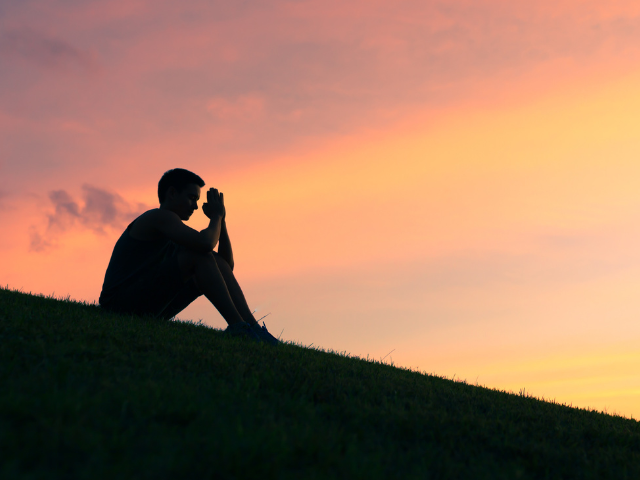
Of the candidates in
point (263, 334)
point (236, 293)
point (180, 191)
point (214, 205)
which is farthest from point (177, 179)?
point (263, 334)

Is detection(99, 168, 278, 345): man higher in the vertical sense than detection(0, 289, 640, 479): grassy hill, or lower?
higher

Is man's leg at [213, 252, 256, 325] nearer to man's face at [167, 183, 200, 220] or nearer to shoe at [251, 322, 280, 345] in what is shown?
shoe at [251, 322, 280, 345]

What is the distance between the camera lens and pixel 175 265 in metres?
6.44

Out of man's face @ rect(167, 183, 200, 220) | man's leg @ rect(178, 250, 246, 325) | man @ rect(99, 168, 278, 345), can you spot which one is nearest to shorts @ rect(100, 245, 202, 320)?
man @ rect(99, 168, 278, 345)

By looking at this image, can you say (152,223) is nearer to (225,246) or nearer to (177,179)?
(177,179)

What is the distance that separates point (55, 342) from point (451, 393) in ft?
13.8

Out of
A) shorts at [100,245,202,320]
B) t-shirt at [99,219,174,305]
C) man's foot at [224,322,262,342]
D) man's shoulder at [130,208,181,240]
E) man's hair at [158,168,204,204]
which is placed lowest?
man's foot at [224,322,262,342]

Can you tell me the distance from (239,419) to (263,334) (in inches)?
127

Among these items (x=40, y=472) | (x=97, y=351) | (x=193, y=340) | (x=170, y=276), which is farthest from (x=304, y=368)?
(x=40, y=472)

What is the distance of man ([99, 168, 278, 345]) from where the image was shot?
6.39 metres

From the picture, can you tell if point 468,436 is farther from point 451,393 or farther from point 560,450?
point 451,393

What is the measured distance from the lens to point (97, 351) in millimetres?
4539

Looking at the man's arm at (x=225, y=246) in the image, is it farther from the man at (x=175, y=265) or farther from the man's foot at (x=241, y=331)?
the man's foot at (x=241, y=331)

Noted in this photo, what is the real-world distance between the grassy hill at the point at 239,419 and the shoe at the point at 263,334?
541mm
